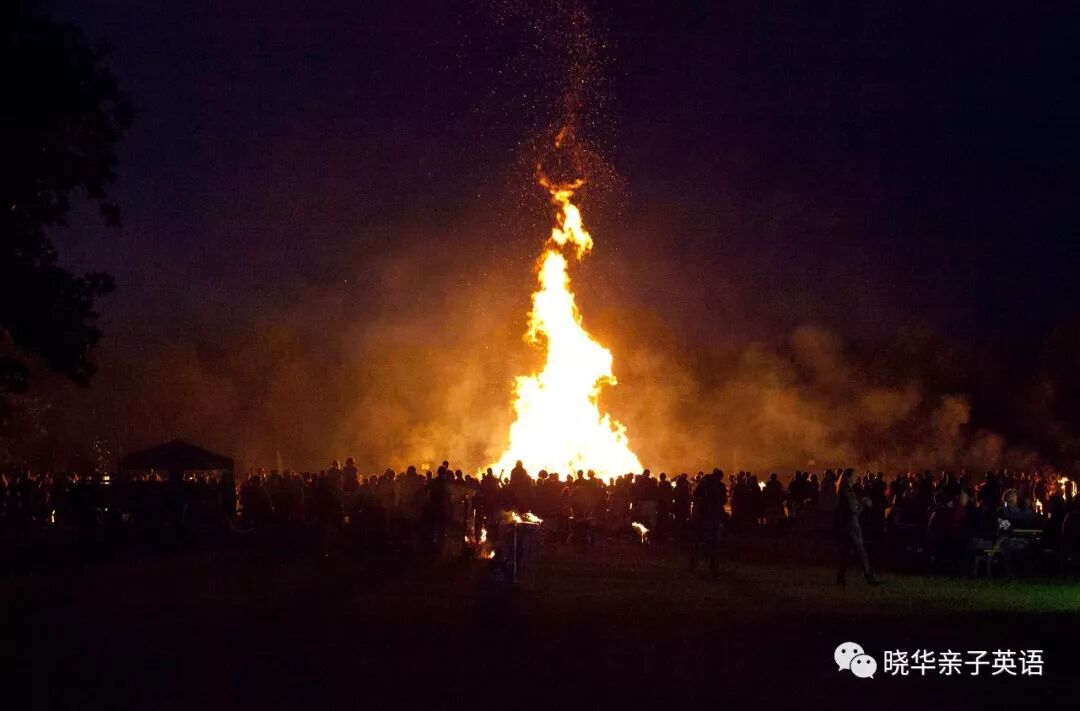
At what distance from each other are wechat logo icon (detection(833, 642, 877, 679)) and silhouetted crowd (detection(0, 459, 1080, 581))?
823 centimetres

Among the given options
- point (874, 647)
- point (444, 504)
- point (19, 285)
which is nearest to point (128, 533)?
point (444, 504)

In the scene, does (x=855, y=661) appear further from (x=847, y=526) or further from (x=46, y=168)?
(x=46, y=168)

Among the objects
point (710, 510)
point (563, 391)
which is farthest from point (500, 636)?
point (563, 391)

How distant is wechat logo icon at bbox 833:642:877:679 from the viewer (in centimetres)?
968

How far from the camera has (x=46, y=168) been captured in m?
16.0

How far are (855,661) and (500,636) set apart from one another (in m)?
3.55

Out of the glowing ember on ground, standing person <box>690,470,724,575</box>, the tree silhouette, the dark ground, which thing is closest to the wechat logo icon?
the dark ground

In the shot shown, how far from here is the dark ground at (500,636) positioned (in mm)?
8914

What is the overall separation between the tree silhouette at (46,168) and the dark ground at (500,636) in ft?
12.1

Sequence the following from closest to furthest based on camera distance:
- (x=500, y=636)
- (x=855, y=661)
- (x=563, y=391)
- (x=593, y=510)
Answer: (x=855, y=661), (x=500, y=636), (x=593, y=510), (x=563, y=391)

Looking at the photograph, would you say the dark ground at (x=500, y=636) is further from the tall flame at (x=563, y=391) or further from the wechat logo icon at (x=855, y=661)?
the tall flame at (x=563, y=391)

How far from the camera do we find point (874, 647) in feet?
36.0

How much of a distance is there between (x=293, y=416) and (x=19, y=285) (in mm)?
54297

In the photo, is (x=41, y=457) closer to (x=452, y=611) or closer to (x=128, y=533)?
(x=128, y=533)
